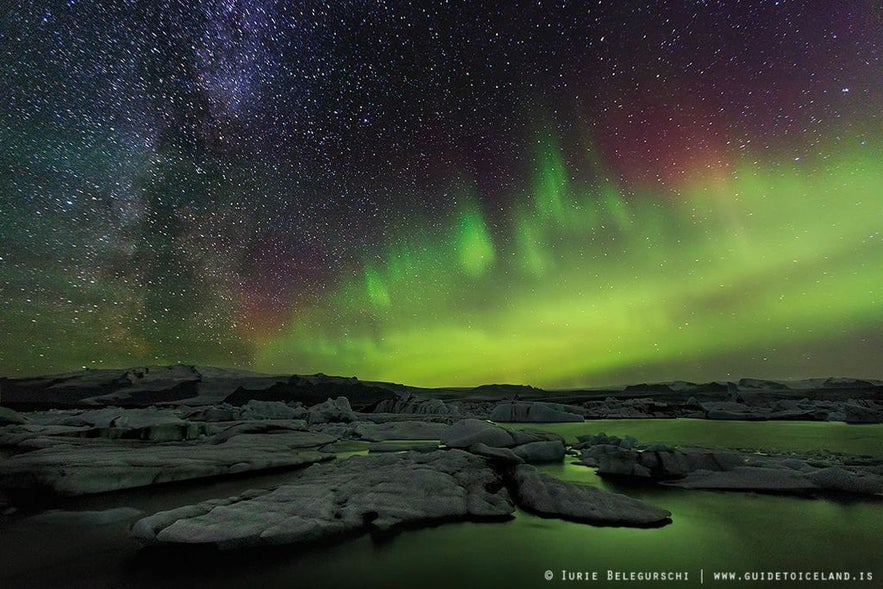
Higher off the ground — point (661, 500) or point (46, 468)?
point (46, 468)

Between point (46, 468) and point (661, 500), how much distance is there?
50.1ft

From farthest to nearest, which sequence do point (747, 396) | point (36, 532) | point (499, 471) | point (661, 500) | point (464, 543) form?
point (747, 396), point (499, 471), point (661, 500), point (36, 532), point (464, 543)

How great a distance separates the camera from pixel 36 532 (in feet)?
24.1

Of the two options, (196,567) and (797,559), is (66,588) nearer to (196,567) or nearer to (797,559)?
(196,567)

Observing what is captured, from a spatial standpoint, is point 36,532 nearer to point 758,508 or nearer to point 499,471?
point 499,471

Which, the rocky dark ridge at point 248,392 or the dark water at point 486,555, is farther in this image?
the rocky dark ridge at point 248,392

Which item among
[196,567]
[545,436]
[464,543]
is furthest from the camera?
[545,436]

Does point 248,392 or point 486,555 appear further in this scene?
point 248,392

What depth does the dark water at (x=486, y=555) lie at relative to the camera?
5426 millimetres

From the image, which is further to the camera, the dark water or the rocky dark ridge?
the rocky dark ridge

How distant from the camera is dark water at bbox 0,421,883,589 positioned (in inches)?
214

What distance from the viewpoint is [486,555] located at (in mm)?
6258

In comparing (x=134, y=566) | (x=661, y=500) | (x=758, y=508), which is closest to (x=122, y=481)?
(x=134, y=566)

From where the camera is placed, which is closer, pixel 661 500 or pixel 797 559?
pixel 797 559
